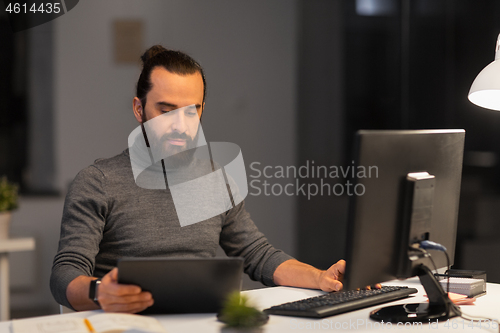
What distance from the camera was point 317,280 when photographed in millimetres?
1323

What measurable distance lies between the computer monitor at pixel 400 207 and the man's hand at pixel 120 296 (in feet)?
1.33

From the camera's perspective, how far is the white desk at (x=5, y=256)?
7.66ft

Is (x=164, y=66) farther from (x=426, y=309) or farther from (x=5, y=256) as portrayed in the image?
(x=5, y=256)

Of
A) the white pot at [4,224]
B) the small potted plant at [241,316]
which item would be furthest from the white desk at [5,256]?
the small potted plant at [241,316]

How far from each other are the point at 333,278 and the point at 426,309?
29 centimetres

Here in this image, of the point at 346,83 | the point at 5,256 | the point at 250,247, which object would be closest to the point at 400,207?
the point at 250,247

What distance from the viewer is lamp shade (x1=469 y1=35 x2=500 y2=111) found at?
132cm

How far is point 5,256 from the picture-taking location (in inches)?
93.9

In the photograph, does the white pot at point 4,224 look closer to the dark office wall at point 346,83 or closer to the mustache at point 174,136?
the mustache at point 174,136

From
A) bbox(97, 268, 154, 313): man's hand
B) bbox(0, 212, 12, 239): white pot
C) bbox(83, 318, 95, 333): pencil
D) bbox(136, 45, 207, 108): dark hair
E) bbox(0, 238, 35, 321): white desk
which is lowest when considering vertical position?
bbox(0, 238, 35, 321): white desk

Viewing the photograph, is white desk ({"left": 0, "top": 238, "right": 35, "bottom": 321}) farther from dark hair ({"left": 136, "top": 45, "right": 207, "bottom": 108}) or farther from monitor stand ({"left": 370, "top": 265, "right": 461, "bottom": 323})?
monitor stand ({"left": 370, "top": 265, "right": 461, "bottom": 323})

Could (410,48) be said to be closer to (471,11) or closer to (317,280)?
(471,11)

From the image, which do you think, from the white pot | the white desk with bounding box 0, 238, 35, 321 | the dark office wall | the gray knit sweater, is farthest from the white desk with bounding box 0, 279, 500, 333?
the dark office wall

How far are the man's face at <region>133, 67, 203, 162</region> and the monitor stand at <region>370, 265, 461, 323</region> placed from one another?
809 mm
